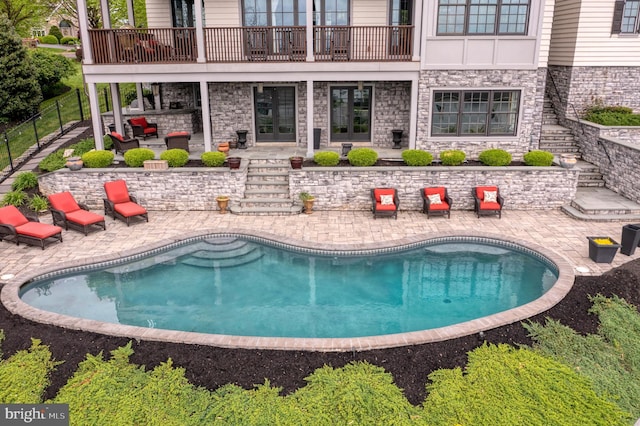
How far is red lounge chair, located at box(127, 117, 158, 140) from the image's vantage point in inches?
766

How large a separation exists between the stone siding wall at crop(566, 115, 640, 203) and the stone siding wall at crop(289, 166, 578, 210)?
6.08 ft

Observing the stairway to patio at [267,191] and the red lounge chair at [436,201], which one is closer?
the red lounge chair at [436,201]

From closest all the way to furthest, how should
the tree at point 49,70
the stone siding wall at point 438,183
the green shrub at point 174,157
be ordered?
the stone siding wall at point 438,183
the green shrub at point 174,157
the tree at point 49,70

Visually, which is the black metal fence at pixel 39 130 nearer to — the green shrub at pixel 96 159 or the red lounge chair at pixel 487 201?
the green shrub at pixel 96 159

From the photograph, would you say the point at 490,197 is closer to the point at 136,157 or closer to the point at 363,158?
the point at 363,158

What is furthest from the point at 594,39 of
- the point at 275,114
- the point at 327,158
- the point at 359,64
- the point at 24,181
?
the point at 24,181

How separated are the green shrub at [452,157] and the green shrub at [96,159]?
37.6ft

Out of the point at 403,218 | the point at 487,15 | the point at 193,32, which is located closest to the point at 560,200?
the point at 403,218

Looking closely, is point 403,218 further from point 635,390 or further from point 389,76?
point 635,390

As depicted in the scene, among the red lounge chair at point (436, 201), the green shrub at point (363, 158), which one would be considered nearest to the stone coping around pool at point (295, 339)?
the red lounge chair at point (436, 201)

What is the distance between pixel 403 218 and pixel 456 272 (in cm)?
344

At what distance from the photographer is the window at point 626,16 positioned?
18.3 meters

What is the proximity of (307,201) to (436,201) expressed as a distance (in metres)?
4.19

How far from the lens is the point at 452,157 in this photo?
53.2ft
